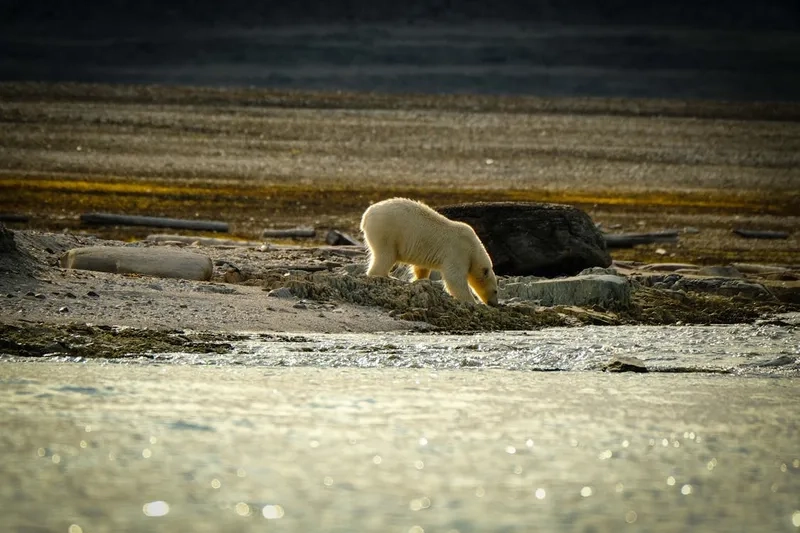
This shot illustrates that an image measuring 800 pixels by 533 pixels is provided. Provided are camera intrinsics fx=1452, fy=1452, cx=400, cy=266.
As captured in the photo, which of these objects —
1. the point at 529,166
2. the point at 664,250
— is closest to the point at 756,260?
the point at 664,250

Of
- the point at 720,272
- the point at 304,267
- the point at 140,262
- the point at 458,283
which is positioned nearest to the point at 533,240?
the point at 458,283

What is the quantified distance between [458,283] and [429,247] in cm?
46

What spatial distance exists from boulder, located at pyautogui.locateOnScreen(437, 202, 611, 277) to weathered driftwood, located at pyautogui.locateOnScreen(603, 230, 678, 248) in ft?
20.0

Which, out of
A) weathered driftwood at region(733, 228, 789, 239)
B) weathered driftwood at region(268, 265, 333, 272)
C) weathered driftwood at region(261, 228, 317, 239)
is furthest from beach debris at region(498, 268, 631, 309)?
weathered driftwood at region(733, 228, 789, 239)

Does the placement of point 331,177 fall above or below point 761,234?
below

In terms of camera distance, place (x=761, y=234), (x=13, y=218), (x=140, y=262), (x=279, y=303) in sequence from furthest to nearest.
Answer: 1. (x=761, y=234)
2. (x=13, y=218)
3. (x=140, y=262)
4. (x=279, y=303)

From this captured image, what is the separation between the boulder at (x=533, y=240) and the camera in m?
15.4

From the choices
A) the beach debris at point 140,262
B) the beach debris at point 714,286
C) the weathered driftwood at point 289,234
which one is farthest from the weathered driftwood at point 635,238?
the beach debris at point 140,262

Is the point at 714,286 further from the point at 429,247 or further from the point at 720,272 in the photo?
the point at 429,247

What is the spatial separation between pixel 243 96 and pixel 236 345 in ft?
150

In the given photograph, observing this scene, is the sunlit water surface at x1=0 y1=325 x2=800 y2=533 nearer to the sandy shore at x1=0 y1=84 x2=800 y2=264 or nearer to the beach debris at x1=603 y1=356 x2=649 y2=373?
the beach debris at x1=603 y1=356 x2=649 y2=373

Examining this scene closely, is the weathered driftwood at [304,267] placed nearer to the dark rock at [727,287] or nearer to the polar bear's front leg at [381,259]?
the polar bear's front leg at [381,259]

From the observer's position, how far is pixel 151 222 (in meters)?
22.5

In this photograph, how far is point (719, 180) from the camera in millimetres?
35906
